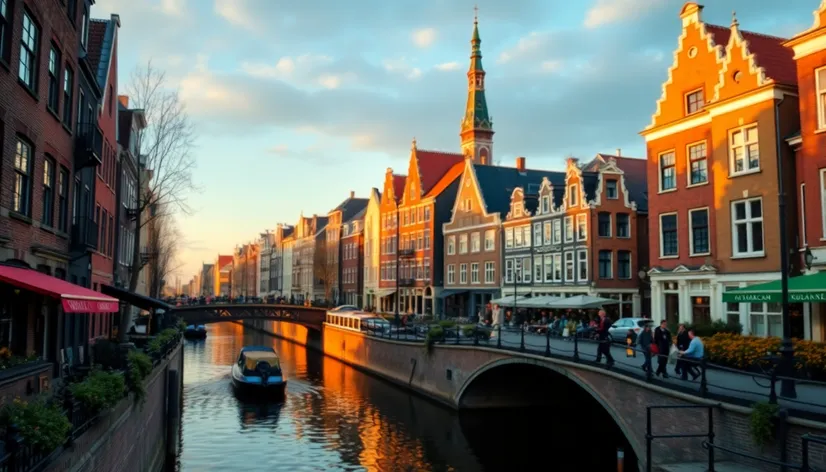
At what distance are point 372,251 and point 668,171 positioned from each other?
5186 cm

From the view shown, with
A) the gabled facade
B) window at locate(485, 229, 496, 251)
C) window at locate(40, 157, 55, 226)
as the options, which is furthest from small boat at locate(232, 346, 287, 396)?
the gabled facade

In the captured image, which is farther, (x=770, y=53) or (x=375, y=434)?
(x=770, y=53)

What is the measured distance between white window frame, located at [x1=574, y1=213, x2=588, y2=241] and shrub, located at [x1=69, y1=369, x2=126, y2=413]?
38099 millimetres

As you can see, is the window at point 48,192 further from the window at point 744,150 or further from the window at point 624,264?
the window at point 624,264

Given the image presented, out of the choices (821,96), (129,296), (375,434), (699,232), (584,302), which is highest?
(821,96)

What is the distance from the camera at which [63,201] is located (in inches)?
806

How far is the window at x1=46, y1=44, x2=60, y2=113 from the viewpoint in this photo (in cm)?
1867

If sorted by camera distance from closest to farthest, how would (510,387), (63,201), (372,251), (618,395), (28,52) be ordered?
(28,52) < (618,395) < (63,201) < (510,387) < (372,251)

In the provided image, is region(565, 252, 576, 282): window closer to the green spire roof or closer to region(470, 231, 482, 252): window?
region(470, 231, 482, 252): window

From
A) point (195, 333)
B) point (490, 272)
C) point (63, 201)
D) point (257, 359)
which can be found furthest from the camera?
point (195, 333)

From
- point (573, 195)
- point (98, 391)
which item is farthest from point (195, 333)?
point (98, 391)

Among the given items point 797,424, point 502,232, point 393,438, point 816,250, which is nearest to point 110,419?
point 797,424

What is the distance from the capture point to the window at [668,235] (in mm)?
33438

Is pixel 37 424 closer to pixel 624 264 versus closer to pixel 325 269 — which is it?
pixel 624 264
